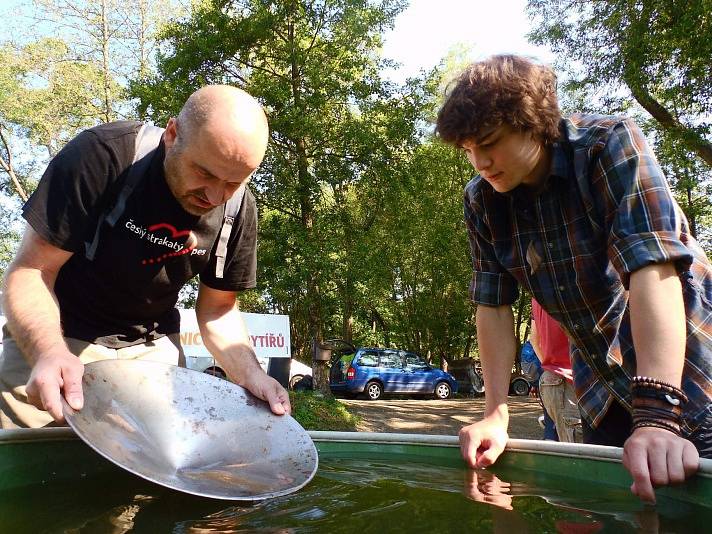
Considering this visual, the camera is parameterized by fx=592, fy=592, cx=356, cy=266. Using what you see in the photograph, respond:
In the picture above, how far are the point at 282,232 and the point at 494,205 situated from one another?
27.3 ft

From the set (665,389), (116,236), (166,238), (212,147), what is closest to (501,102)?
(665,389)

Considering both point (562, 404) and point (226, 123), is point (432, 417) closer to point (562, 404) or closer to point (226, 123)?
point (562, 404)

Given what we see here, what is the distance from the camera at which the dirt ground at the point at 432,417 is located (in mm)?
8455

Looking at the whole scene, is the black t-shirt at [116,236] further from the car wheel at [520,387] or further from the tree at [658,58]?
the car wheel at [520,387]

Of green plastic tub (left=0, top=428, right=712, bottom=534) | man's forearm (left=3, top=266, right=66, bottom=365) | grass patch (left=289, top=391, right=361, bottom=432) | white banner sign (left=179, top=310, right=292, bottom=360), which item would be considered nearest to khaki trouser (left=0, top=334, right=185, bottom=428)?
man's forearm (left=3, top=266, right=66, bottom=365)

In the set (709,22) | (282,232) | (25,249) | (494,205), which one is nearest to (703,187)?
(709,22)

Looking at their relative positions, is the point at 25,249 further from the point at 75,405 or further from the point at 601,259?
the point at 601,259

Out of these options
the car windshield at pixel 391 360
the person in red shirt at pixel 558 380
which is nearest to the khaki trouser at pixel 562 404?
the person in red shirt at pixel 558 380

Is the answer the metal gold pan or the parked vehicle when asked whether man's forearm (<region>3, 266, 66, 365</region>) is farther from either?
the parked vehicle

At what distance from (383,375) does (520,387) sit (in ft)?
15.9

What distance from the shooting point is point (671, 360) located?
3.52 ft

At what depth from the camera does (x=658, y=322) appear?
109 cm

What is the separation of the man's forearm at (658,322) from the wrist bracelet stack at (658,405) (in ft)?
0.07

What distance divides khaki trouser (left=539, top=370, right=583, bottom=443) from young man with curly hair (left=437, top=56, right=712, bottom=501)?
156 centimetres
